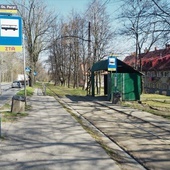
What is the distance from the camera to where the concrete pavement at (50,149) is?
228 inches

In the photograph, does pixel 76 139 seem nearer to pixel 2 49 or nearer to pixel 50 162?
pixel 50 162

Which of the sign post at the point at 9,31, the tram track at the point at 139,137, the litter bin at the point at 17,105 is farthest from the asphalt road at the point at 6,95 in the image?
the sign post at the point at 9,31

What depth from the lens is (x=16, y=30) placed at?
899 centimetres

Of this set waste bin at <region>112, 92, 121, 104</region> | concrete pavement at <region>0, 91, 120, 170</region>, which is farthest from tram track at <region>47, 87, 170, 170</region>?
waste bin at <region>112, 92, 121, 104</region>

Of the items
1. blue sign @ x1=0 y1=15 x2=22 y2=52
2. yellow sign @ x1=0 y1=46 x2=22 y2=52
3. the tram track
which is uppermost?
blue sign @ x1=0 y1=15 x2=22 y2=52

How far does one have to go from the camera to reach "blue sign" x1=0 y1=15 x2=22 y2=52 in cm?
866

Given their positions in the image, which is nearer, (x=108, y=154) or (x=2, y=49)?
(x=108, y=154)

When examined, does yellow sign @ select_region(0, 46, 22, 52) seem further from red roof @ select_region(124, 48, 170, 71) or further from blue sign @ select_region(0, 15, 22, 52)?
red roof @ select_region(124, 48, 170, 71)

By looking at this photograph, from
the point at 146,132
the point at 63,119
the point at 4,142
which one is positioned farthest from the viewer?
the point at 63,119

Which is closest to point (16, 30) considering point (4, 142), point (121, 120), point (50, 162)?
point (4, 142)

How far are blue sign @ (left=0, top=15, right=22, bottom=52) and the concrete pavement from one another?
8.07ft

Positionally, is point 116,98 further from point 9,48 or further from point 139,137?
point 9,48

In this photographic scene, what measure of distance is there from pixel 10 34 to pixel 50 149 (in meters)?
3.65

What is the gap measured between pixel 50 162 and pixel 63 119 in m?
6.48
